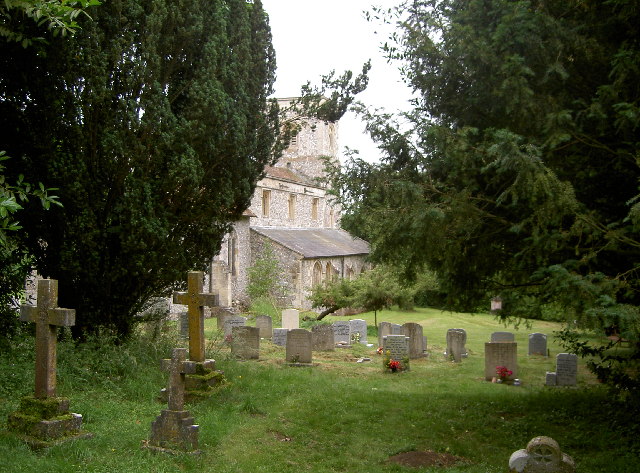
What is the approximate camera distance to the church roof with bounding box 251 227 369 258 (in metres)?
32.7

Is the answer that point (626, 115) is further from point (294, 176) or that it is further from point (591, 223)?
point (294, 176)

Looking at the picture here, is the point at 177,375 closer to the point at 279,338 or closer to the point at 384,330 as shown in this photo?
the point at 279,338

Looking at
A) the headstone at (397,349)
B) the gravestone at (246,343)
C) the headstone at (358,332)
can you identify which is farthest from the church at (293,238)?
the headstone at (397,349)

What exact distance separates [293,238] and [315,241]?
7.43 ft

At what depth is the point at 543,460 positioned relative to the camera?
19.8 ft

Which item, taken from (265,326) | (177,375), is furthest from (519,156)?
(265,326)

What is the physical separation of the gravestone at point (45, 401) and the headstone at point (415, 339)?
1123 centimetres

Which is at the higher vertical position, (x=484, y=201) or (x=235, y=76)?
(x=235, y=76)

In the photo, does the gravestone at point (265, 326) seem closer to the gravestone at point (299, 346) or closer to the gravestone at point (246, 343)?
the gravestone at point (246, 343)

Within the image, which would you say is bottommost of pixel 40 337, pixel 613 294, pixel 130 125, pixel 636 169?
pixel 40 337

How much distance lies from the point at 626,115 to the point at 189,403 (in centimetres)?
658

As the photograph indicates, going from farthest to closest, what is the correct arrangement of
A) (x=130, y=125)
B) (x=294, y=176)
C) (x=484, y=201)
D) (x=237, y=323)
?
(x=294, y=176) → (x=237, y=323) → (x=130, y=125) → (x=484, y=201)

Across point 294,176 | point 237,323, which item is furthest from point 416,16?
point 294,176

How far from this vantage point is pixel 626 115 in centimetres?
622
